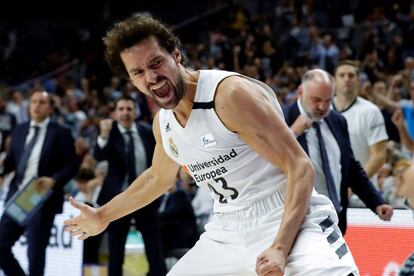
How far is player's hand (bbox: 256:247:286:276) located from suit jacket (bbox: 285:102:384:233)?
2890mm

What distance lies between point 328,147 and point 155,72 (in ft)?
8.85

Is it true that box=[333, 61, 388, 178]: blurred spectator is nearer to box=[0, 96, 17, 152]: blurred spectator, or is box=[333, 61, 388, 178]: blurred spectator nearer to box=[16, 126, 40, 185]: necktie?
box=[16, 126, 40, 185]: necktie

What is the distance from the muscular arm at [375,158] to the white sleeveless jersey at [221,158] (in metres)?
3.94

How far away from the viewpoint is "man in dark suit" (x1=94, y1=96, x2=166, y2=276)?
8273 mm

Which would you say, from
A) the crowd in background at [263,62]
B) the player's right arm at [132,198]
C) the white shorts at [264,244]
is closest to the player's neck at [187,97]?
the player's right arm at [132,198]

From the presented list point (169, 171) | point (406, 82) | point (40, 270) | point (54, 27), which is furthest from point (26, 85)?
point (169, 171)

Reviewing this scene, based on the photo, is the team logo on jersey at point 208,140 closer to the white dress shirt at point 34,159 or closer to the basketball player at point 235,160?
the basketball player at point 235,160

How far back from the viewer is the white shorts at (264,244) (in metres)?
3.45

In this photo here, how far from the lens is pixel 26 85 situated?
2042 centimetres

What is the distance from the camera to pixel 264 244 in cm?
371

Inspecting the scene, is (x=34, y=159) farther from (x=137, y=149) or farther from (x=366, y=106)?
(x=366, y=106)

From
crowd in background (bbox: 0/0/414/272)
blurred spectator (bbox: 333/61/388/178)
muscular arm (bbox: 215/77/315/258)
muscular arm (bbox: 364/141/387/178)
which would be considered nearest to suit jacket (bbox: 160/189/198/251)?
crowd in background (bbox: 0/0/414/272)

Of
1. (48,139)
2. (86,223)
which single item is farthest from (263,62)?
(86,223)

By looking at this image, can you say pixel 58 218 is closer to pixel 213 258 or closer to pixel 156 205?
pixel 156 205
